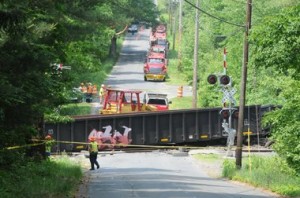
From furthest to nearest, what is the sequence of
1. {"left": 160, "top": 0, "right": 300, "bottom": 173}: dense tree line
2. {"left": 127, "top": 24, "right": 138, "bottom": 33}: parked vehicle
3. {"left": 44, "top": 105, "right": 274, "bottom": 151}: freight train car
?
{"left": 127, "top": 24, "right": 138, "bottom": 33}: parked vehicle → {"left": 44, "top": 105, "right": 274, "bottom": 151}: freight train car → {"left": 160, "top": 0, "right": 300, "bottom": 173}: dense tree line

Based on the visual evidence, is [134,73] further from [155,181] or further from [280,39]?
[280,39]

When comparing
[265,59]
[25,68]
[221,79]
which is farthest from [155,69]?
[25,68]

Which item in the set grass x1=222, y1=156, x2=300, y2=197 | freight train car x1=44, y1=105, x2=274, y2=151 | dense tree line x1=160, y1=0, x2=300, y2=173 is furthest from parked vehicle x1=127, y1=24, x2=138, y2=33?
grass x1=222, y1=156, x2=300, y2=197

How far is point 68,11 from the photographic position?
25469 millimetres

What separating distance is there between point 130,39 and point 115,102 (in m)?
85.2

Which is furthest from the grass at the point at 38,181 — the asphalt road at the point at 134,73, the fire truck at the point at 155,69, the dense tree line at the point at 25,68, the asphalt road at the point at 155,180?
the fire truck at the point at 155,69

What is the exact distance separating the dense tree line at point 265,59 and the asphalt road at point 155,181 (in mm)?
2405

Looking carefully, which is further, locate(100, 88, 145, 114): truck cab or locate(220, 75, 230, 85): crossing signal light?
locate(100, 88, 145, 114): truck cab

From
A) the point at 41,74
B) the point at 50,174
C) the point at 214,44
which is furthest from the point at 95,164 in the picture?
the point at 214,44

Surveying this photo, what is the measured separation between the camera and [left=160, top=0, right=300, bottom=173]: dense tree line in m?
19.7

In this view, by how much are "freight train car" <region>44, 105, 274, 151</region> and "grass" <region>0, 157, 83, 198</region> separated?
1135 centimetres

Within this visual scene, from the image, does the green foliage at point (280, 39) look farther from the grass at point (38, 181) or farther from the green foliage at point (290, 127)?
the grass at point (38, 181)

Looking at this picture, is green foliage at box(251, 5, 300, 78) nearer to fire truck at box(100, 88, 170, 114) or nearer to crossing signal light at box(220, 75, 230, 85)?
crossing signal light at box(220, 75, 230, 85)

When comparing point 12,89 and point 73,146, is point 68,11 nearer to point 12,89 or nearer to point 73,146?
point 73,146
